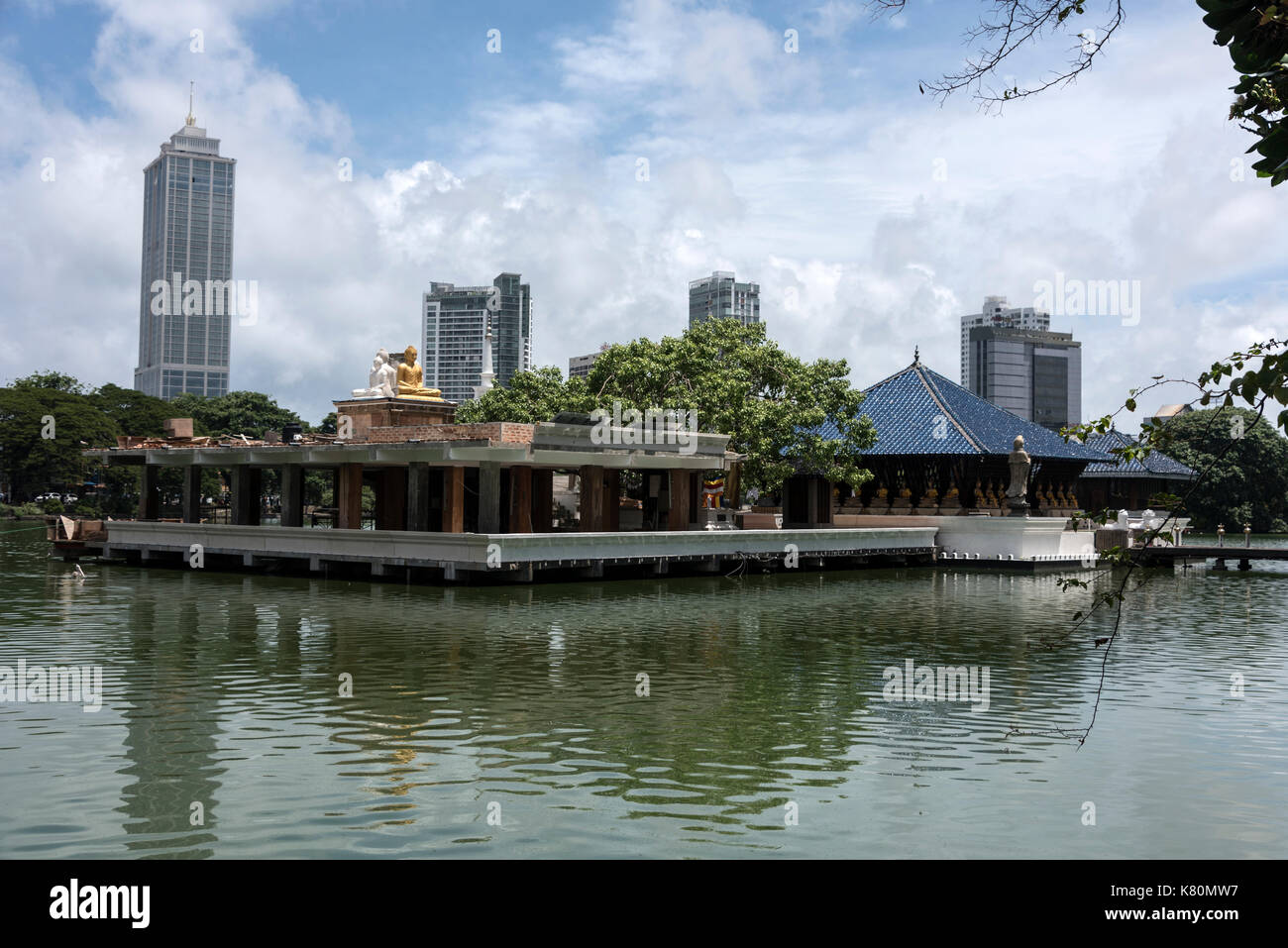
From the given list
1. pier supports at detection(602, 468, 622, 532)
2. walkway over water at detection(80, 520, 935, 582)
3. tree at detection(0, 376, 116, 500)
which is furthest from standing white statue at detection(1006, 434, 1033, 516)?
tree at detection(0, 376, 116, 500)

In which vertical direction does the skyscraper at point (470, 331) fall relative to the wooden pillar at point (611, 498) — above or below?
above

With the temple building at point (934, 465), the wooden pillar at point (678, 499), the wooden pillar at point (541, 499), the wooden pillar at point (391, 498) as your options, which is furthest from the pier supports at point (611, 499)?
the temple building at point (934, 465)

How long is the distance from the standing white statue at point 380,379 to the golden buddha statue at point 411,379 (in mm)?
317

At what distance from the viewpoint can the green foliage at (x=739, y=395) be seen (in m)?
52.4

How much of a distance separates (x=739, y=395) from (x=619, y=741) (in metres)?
39.5

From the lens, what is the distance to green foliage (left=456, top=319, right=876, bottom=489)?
172 feet

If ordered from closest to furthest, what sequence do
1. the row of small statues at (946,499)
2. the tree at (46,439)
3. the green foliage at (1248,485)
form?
the row of small statues at (946,499) → the tree at (46,439) → the green foliage at (1248,485)

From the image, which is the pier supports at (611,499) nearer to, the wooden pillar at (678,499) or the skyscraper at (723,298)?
the wooden pillar at (678,499)

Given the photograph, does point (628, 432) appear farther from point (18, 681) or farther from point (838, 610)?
point (18, 681)

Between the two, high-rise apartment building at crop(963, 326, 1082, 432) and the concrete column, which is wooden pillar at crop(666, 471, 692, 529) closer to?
the concrete column

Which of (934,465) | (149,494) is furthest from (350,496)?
(934,465)

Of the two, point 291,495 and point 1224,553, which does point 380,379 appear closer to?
point 291,495

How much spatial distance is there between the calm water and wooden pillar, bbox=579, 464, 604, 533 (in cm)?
1395
